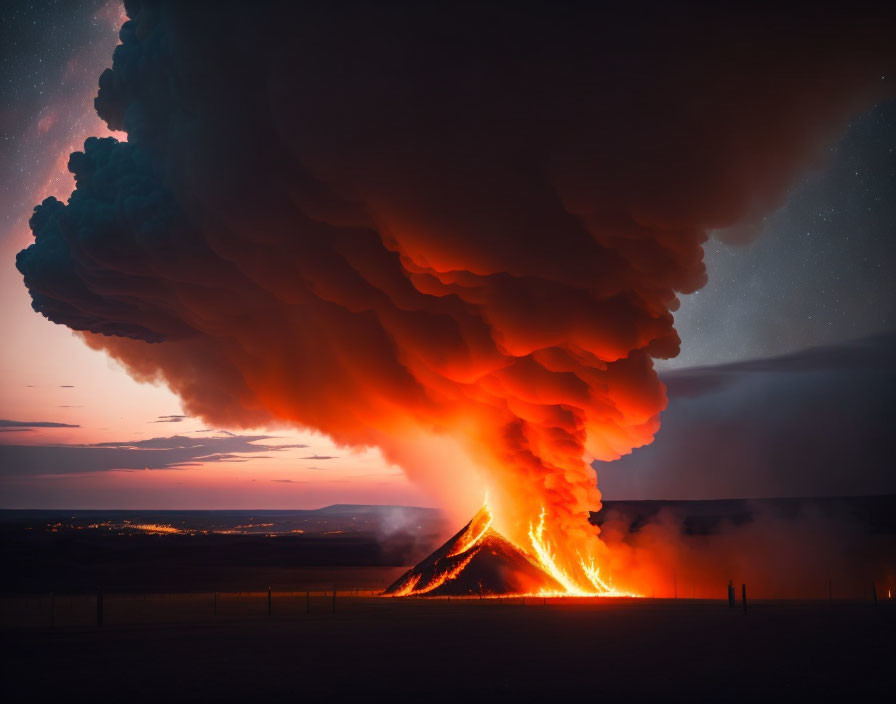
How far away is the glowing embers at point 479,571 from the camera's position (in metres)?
51.7

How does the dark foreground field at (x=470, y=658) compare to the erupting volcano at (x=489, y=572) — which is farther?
the erupting volcano at (x=489, y=572)

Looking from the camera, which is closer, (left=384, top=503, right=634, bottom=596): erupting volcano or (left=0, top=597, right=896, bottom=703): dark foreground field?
(left=0, top=597, right=896, bottom=703): dark foreground field

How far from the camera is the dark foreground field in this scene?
20062 mm

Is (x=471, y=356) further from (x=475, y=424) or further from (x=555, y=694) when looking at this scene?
(x=555, y=694)

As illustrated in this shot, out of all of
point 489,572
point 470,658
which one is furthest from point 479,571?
point 470,658

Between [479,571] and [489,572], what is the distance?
0.64m

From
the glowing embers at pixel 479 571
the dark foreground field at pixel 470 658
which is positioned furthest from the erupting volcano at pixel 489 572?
the dark foreground field at pixel 470 658

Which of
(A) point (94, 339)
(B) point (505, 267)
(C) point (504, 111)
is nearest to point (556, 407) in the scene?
(B) point (505, 267)

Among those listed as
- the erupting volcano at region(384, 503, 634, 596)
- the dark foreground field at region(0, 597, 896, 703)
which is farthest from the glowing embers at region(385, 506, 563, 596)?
the dark foreground field at region(0, 597, 896, 703)

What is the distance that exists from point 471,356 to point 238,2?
855 inches

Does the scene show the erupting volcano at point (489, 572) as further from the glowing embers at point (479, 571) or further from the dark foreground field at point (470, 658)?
the dark foreground field at point (470, 658)

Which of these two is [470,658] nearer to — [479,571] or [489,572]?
[489,572]

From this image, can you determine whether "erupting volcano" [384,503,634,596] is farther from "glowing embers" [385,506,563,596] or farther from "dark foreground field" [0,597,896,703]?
"dark foreground field" [0,597,896,703]

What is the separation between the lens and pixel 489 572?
52.5m
